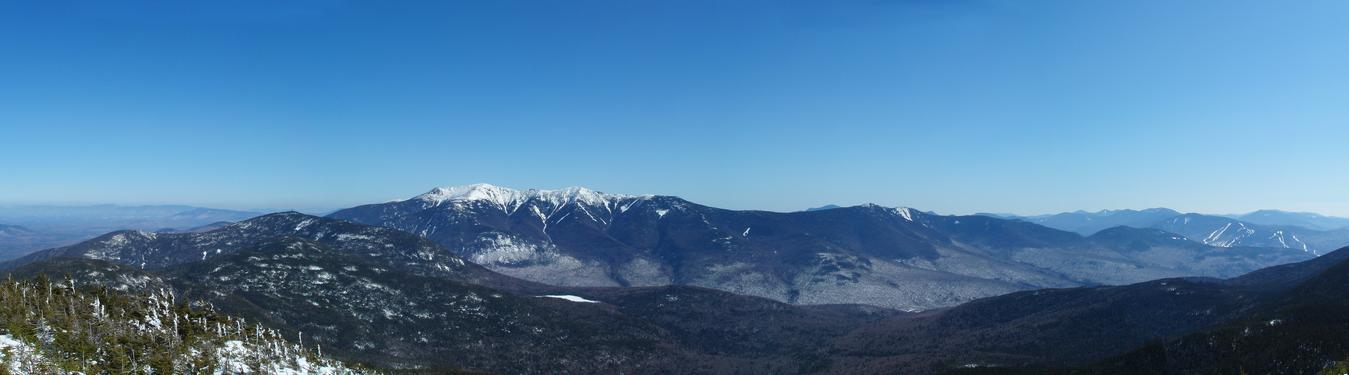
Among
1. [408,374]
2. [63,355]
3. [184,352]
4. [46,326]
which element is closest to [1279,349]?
[408,374]

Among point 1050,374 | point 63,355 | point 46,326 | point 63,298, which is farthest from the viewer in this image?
point 1050,374

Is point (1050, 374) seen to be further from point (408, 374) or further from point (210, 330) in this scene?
point (210, 330)

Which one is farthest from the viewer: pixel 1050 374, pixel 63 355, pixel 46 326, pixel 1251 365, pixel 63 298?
pixel 1050 374

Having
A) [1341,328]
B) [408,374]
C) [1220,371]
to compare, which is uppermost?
[1341,328]

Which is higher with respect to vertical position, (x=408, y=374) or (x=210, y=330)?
(x=210, y=330)

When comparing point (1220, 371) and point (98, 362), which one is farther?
point (1220, 371)

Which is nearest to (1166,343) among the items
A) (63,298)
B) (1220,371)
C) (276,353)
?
(1220,371)

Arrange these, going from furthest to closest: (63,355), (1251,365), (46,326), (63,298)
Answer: (1251,365) < (63,298) < (46,326) < (63,355)

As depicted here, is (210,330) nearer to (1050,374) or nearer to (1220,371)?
(1050,374)

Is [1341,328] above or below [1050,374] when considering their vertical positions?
above
